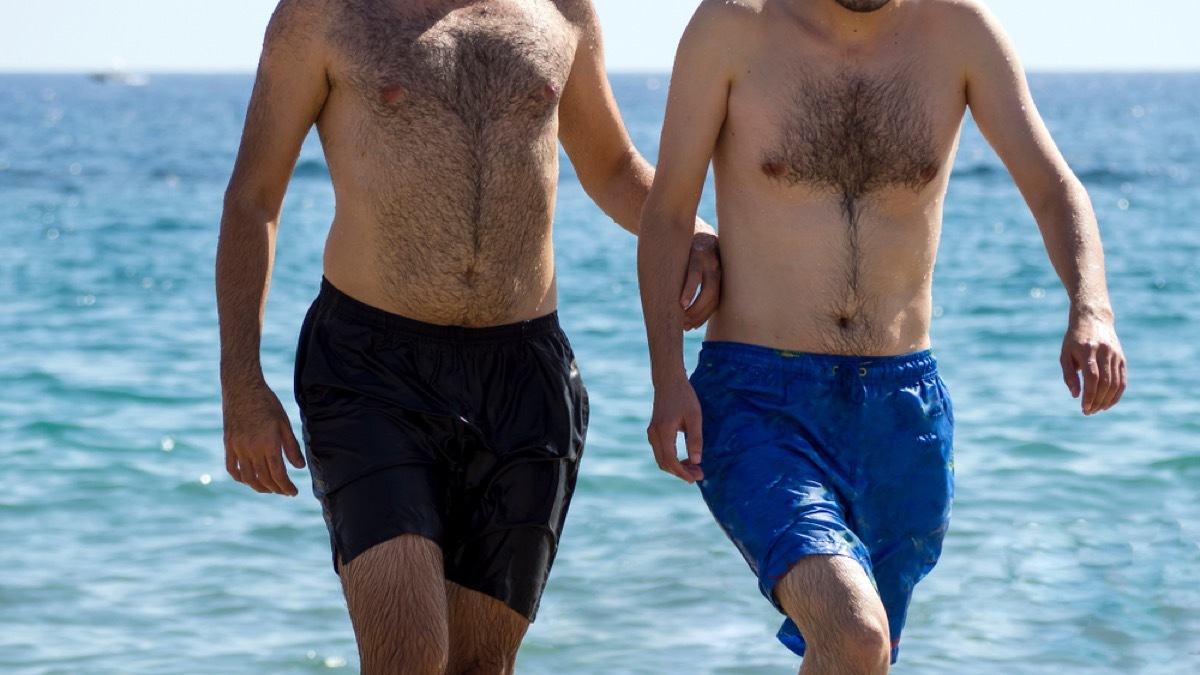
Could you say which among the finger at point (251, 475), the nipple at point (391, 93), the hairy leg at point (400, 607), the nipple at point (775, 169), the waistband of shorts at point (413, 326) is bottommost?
Result: the hairy leg at point (400, 607)

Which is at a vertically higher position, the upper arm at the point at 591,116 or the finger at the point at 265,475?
the upper arm at the point at 591,116

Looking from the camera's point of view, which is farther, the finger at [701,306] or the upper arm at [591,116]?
the upper arm at [591,116]

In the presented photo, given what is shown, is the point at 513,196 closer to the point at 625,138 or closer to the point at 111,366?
the point at 625,138

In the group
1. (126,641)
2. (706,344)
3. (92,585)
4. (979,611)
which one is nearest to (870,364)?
(706,344)

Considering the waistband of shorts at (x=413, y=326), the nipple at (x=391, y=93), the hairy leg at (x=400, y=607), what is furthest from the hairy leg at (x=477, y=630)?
the nipple at (x=391, y=93)

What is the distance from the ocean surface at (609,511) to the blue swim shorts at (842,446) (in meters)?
2.07

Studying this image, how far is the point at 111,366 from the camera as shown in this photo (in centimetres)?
1027

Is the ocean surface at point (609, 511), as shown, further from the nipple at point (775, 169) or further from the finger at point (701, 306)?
the nipple at point (775, 169)


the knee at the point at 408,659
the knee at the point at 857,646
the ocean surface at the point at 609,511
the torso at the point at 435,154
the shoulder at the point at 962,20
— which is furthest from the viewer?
the ocean surface at the point at 609,511

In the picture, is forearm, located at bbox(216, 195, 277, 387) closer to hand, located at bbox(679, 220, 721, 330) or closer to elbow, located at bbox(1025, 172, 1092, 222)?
hand, located at bbox(679, 220, 721, 330)

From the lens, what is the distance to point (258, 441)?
3184 mm

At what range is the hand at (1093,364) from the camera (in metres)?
3.07

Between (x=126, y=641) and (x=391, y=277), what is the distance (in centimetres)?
282

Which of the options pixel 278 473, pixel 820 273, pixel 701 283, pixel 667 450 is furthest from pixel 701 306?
pixel 278 473
